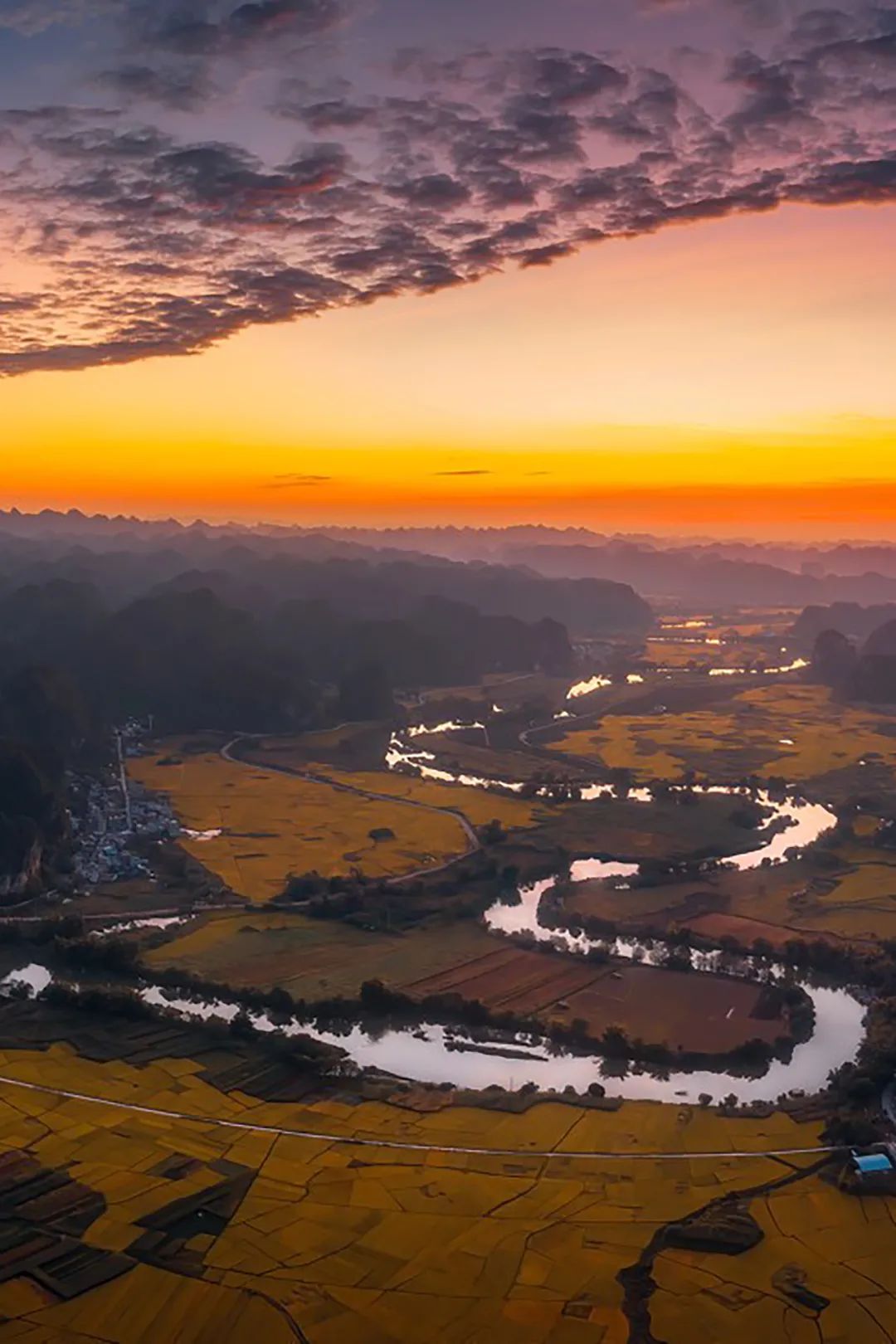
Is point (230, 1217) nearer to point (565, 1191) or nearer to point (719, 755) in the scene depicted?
point (565, 1191)

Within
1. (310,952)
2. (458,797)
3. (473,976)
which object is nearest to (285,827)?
(458,797)

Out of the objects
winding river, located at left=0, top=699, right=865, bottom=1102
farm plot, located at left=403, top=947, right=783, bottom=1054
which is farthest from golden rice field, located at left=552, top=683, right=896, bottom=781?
farm plot, located at left=403, top=947, right=783, bottom=1054

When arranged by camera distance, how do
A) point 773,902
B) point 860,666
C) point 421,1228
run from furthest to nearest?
point 860,666 < point 773,902 < point 421,1228

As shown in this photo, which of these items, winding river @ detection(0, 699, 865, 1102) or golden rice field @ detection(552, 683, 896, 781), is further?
golden rice field @ detection(552, 683, 896, 781)

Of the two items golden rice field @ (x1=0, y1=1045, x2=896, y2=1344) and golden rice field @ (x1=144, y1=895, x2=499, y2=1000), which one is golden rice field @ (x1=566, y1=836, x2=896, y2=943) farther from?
golden rice field @ (x1=0, y1=1045, x2=896, y2=1344)

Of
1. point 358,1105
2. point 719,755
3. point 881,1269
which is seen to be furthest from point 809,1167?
point 719,755

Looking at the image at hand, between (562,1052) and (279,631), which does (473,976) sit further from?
(279,631)

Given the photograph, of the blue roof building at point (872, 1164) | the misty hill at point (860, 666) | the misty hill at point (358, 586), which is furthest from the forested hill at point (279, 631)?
the blue roof building at point (872, 1164)
